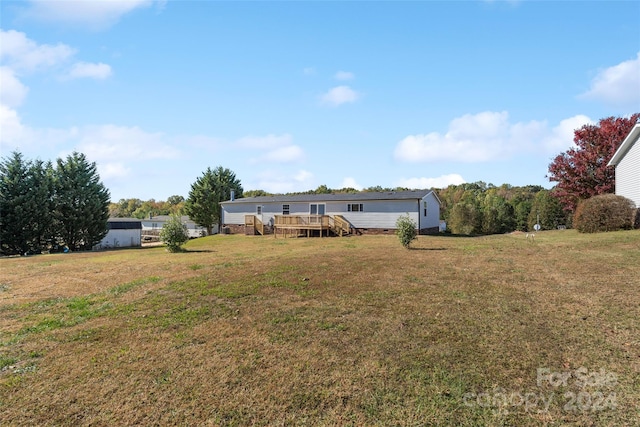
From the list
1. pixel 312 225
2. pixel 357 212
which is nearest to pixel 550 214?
pixel 357 212

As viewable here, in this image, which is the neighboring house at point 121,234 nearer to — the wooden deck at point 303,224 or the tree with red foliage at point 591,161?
the wooden deck at point 303,224

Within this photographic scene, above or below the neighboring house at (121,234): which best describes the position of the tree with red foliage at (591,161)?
above

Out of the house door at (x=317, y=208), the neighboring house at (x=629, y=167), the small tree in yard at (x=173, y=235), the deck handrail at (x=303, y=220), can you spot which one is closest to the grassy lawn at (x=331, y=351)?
the small tree in yard at (x=173, y=235)

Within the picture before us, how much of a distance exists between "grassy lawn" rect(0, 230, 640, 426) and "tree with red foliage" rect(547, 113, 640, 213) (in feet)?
58.3

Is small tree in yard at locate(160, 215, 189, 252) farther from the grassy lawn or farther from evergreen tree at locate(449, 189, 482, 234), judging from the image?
evergreen tree at locate(449, 189, 482, 234)

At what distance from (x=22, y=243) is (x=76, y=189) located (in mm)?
5676

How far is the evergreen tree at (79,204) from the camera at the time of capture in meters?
28.5

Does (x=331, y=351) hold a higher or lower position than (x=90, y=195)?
lower

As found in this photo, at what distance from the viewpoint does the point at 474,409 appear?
3521 mm

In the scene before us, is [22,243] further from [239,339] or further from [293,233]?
[239,339]

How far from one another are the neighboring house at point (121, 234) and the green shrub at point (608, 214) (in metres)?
37.0

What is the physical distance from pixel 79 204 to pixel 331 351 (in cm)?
3223

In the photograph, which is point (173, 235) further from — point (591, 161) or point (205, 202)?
point (591, 161)

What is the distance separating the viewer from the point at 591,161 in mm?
22188
